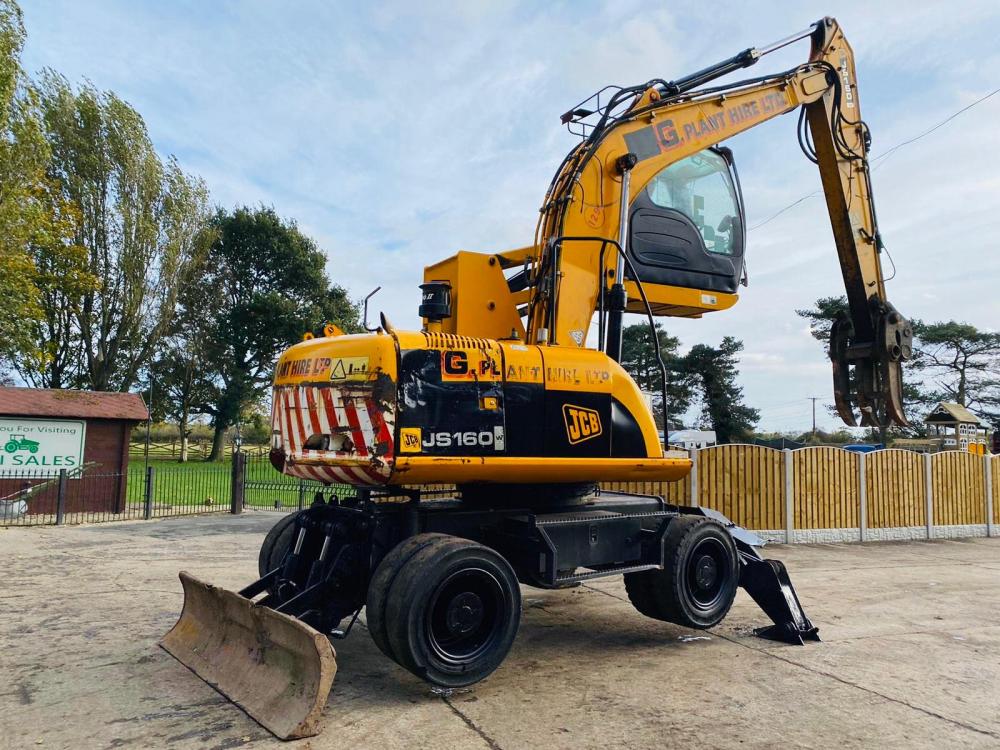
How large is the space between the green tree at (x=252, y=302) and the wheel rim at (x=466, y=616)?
36.7m

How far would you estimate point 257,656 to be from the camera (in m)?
4.79

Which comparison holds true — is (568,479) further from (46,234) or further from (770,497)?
(46,234)

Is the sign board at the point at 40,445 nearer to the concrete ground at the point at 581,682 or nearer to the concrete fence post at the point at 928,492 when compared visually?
the concrete ground at the point at 581,682

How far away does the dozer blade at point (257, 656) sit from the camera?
419cm

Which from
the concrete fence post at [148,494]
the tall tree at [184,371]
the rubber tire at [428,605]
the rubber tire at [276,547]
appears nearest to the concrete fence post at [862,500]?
the rubber tire at [428,605]

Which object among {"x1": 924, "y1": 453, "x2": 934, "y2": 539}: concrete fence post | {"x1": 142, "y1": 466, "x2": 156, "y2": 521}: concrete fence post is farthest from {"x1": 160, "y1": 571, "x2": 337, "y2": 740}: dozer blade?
Result: {"x1": 924, "y1": 453, "x2": 934, "y2": 539}: concrete fence post

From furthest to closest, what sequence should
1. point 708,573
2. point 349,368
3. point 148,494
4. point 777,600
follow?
point 148,494
point 708,573
point 777,600
point 349,368

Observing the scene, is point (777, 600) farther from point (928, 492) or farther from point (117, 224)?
point (117, 224)

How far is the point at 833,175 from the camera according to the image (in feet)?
30.3

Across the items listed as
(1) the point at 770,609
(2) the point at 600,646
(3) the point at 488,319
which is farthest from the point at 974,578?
(3) the point at 488,319

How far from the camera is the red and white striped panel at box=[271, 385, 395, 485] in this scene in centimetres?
484

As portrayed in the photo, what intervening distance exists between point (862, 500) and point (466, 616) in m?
10.7

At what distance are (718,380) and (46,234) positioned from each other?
36622mm

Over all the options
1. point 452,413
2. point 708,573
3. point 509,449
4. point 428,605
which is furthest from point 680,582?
point 452,413
